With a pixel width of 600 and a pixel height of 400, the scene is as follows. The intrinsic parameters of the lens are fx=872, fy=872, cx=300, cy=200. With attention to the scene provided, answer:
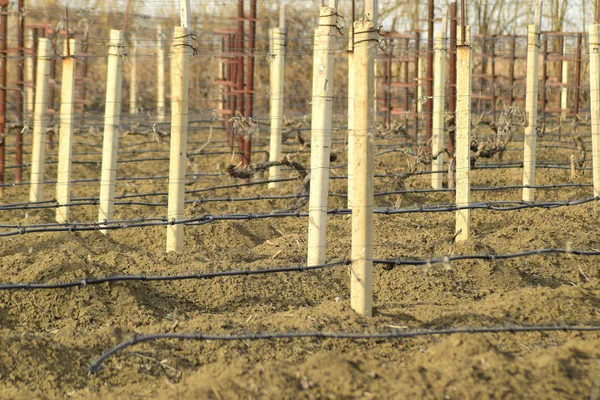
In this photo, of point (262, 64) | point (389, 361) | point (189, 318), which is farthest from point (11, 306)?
point (262, 64)

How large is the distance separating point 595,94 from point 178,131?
4.65m

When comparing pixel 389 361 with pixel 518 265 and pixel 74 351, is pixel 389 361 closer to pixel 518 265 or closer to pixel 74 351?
pixel 74 351

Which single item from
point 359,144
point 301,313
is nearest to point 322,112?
point 359,144

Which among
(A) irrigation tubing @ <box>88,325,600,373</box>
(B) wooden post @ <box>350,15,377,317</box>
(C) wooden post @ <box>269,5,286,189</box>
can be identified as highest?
(C) wooden post @ <box>269,5,286,189</box>

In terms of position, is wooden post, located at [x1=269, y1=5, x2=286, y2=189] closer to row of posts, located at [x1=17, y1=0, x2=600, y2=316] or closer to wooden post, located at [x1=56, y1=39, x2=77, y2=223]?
row of posts, located at [x1=17, y1=0, x2=600, y2=316]

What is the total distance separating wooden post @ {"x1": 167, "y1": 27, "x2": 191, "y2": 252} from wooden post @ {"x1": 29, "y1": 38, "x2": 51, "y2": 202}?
8.77 feet

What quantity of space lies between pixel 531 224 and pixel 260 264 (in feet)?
10.0

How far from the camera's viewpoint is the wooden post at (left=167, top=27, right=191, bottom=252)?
683cm

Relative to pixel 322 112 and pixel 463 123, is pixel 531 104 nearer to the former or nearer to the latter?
pixel 463 123

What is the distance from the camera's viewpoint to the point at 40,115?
9.23 meters

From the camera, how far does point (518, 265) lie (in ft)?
21.1

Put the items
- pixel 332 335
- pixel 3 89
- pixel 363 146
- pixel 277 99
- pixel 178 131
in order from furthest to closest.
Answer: pixel 277 99, pixel 3 89, pixel 178 131, pixel 363 146, pixel 332 335

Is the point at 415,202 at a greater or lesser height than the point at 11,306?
greater

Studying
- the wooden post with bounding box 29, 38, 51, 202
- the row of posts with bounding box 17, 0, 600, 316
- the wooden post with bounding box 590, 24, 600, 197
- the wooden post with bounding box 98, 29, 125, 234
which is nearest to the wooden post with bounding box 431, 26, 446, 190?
the row of posts with bounding box 17, 0, 600, 316
